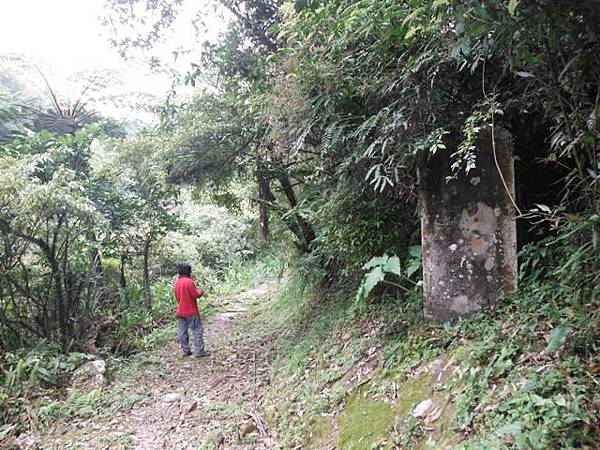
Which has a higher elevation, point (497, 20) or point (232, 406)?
point (497, 20)

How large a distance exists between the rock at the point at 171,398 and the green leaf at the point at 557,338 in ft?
15.3

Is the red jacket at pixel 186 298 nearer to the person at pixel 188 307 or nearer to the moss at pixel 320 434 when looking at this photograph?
the person at pixel 188 307

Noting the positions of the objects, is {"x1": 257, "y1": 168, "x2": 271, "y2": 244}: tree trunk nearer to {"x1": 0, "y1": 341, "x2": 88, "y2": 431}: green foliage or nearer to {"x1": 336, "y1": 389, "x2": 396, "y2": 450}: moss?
A: {"x1": 0, "y1": 341, "x2": 88, "y2": 431}: green foliage

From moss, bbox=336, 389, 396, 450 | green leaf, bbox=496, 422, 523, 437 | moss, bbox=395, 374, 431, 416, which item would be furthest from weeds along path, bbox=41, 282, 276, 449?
green leaf, bbox=496, 422, 523, 437

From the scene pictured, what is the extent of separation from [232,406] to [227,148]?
388 centimetres

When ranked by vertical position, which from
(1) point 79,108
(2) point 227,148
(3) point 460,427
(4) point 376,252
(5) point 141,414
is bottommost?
(5) point 141,414

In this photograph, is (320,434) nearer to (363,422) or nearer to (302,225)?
(363,422)

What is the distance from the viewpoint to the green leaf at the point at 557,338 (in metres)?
2.36

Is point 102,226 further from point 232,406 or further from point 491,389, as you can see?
point 491,389

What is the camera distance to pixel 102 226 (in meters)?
7.55

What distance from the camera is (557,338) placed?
238 centimetres

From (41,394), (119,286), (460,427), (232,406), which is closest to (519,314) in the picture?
(460,427)

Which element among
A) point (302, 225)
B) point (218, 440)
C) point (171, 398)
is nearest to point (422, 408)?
point (218, 440)

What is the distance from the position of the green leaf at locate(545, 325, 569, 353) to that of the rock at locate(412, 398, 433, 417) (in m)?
0.81
